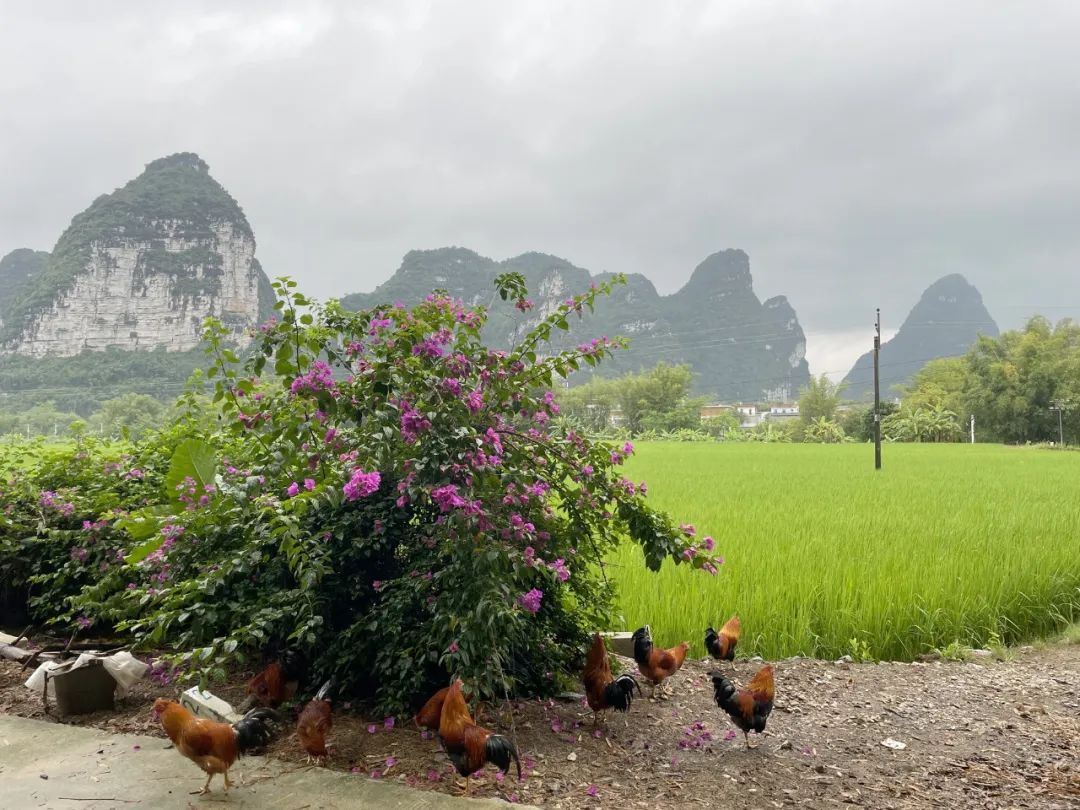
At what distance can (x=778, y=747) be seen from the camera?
3.00 metres

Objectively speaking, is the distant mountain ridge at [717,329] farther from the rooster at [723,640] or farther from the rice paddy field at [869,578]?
the rooster at [723,640]

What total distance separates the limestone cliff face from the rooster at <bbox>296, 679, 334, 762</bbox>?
6029 centimetres

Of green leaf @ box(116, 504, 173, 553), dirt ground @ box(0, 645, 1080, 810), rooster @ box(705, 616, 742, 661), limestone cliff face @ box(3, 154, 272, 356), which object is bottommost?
dirt ground @ box(0, 645, 1080, 810)

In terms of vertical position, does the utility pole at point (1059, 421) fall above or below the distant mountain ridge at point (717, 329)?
below

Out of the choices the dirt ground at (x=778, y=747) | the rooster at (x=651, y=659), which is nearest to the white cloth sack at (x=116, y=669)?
the dirt ground at (x=778, y=747)

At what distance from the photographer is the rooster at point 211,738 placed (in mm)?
2373

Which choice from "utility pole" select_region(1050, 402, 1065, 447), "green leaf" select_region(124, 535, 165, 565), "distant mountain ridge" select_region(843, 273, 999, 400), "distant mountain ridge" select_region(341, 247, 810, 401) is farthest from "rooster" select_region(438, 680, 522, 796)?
"distant mountain ridge" select_region(843, 273, 999, 400)

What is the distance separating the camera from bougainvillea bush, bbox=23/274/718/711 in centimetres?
264

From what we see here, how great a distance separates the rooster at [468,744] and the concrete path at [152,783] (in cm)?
11

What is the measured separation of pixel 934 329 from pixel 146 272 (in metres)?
176

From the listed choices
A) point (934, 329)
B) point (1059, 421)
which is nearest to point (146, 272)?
point (1059, 421)

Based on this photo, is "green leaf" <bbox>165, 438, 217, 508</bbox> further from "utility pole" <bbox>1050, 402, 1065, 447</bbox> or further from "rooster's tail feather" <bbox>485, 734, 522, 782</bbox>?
"utility pole" <bbox>1050, 402, 1065, 447</bbox>

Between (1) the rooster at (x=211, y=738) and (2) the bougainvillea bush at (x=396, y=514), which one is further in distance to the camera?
(2) the bougainvillea bush at (x=396, y=514)

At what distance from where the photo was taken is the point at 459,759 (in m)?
2.36
